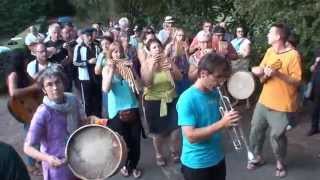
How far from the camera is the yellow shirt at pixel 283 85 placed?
660 cm

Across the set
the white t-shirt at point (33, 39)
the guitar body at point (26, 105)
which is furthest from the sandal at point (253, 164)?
the white t-shirt at point (33, 39)

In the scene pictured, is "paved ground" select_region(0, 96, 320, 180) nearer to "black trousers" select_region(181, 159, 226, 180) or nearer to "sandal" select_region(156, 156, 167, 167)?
"sandal" select_region(156, 156, 167, 167)

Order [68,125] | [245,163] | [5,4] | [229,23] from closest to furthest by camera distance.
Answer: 1. [68,125]
2. [245,163]
3. [229,23]
4. [5,4]

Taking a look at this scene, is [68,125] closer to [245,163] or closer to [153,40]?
[153,40]

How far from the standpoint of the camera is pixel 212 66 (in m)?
4.28

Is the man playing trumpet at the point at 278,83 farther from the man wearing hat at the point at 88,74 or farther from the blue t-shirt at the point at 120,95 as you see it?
the man wearing hat at the point at 88,74

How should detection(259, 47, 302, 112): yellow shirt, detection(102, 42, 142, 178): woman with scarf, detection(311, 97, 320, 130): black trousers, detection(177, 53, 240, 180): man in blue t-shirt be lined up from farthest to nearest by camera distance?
detection(311, 97, 320, 130): black trousers
detection(102, 42, 142, 178): woman with scarf
detection(259, 47, 302, 112): yellow shirt
detection(177, 53, 240, 180): man in blue t-shirt

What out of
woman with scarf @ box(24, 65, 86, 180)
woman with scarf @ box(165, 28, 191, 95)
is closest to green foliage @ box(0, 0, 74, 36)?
woman with scarf @ box(165, 28, 191, 95)

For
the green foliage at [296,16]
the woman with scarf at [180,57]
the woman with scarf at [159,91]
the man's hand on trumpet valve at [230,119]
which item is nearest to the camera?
the man's hand on trumpet valve at [230,119]

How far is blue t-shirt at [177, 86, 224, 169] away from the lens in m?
4.43

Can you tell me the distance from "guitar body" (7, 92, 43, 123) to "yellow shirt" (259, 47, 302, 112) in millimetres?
2733

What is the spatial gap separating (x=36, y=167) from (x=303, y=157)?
140 inches

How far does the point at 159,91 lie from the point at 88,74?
2615mm

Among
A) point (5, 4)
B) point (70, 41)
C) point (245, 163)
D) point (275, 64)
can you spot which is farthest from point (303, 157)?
point (5, 4)
